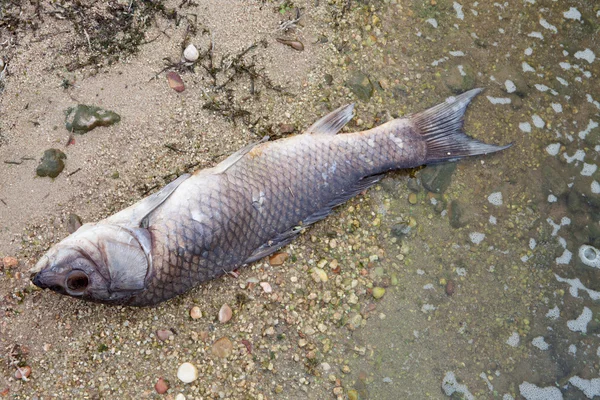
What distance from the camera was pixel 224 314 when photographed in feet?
13.3

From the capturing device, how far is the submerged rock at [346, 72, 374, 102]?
4.45 meters

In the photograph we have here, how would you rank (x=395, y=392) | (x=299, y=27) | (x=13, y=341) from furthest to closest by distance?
(x=299, y=27) < (x=395, y=392) < (x=13, y=341)

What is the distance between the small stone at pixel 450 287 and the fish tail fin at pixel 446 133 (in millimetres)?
1081

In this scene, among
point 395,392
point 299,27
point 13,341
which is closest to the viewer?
point 13,341

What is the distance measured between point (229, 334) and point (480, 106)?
10.0ft

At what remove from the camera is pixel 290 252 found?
4.20m

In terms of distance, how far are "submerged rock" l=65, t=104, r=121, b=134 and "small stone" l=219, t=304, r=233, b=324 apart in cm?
179

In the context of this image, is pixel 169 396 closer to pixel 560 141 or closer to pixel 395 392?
pixel 395 392

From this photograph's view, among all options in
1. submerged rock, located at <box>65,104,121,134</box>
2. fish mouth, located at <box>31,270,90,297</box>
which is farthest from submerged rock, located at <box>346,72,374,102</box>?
fish mouth, located at <box>31,270,90,297</box>

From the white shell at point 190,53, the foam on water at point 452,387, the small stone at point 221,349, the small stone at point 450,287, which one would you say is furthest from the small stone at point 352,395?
the white shell at point 190,53

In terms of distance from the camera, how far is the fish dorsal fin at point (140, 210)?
144 inches

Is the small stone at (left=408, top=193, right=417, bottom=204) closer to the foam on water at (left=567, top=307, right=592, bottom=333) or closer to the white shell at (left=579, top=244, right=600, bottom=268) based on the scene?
the white shell at (left=579, top=244, right=600, bottom=268)

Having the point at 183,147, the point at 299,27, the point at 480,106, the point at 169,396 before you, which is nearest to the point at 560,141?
the point at 480,106

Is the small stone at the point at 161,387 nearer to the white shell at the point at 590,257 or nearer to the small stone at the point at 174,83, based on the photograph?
the small stone at the point at 174,83
